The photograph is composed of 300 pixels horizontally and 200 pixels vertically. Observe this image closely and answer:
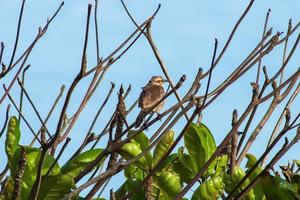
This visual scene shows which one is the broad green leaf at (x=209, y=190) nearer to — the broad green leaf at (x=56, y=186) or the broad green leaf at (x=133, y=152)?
the broad green leaf at (x=133, y=152)

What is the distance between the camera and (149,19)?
10.5 feet

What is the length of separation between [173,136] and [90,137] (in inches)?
20.1

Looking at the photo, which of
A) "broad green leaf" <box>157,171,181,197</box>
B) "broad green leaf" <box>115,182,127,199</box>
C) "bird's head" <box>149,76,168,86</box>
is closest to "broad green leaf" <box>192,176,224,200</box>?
"broad green leaf" <box>157,171,181,197</box>

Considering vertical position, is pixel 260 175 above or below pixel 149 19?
below

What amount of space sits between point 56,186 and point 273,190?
721mm

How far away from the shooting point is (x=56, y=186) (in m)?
1.98

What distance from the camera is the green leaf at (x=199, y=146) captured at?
2.21 metres

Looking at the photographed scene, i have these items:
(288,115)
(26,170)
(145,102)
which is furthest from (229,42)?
(145,102)

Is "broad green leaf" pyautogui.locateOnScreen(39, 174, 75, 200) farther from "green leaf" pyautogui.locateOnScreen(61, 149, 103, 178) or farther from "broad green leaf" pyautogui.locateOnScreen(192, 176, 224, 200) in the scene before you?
"broad green leaf" pyautogui.locateOnScreen(192, 176, 224, 200)

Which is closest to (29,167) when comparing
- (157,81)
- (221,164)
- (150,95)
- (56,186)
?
(56,186)

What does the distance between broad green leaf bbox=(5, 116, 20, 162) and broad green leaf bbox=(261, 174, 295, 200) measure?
839 millimetres

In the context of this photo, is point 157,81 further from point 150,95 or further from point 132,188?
point 132,188

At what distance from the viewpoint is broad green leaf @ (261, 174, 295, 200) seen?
81.3 inches

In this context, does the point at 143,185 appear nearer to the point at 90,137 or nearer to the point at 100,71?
the point at 90,137
